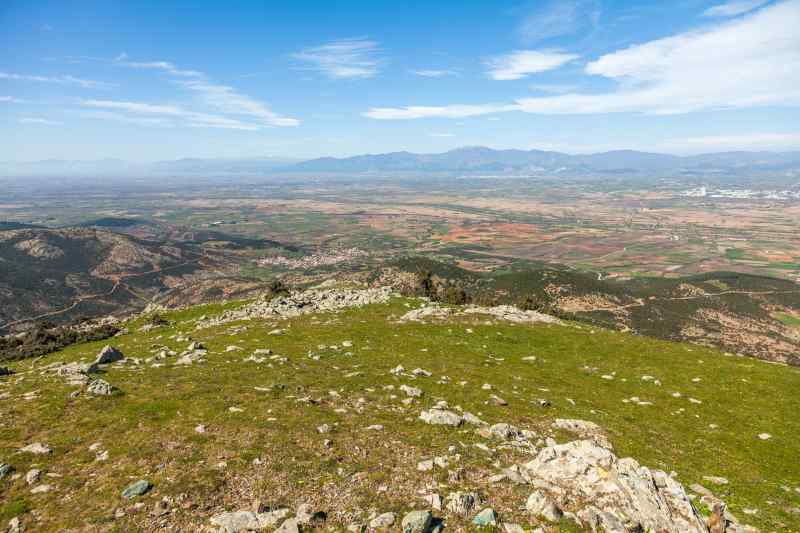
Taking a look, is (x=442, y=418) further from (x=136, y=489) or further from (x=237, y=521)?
(x=136, y=489)

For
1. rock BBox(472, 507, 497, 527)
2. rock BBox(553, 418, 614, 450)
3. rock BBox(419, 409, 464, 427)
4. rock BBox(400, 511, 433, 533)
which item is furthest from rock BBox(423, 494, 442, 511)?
rock BBox(553, 418, 614, 450)

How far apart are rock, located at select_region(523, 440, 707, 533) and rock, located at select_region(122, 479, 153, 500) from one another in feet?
37.4

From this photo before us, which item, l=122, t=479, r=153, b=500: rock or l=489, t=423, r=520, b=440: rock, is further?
l=489, t=423, r=520, b=440: rock

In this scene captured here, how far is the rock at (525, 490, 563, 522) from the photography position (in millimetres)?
10633

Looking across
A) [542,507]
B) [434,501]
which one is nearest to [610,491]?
[542,507]

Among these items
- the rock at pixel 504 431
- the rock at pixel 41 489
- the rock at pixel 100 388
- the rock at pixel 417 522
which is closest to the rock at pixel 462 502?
the rock at pixel 417 522

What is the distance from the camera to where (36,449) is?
1289cm

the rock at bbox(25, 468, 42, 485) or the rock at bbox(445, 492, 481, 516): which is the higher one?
the rock at bbox(25, 468, 42, 485)

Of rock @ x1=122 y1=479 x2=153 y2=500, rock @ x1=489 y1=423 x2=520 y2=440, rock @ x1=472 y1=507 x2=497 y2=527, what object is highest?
rock @ x1=122 y1=479 x2=153 y2=500

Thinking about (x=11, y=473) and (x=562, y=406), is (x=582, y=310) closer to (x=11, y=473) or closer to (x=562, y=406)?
(x=562, y=406)

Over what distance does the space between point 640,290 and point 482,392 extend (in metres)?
152

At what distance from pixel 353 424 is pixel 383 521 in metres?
5.79

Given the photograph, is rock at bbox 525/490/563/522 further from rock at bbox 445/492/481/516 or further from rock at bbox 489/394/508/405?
rock at bbox 489/394/508/405

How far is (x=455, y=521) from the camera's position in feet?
34.1
